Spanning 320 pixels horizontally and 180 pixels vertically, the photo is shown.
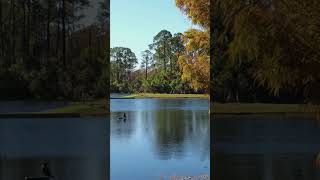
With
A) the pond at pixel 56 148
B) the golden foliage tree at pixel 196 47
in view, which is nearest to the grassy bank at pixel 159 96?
the golden foliage tree at pixel 196 47

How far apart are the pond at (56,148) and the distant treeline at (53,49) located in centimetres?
96

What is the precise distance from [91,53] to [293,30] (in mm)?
13959

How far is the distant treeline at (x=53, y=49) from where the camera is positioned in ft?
52.0

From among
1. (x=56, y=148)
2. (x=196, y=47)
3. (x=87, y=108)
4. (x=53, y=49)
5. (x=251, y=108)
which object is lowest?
(x=56, y=148)

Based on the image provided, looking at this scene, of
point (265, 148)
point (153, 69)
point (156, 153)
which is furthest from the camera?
point (153, 69)

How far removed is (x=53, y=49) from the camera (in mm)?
16500

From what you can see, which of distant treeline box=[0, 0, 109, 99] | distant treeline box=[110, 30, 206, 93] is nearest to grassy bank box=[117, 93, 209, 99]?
distant treeline box=[110, 30, 206, 93]

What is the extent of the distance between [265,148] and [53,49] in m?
8.57

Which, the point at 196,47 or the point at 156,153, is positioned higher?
the point at 196,47

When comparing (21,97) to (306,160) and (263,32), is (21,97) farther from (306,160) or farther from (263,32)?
(263,32)

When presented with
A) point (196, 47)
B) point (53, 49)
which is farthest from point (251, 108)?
point (53, 49)

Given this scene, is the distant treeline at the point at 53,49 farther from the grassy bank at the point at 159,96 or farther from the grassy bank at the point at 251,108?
the grassy bank at the point at 159,96

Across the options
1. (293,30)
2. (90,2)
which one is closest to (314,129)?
(90,2)

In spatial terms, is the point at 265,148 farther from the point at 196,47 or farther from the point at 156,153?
the point at 196,47
